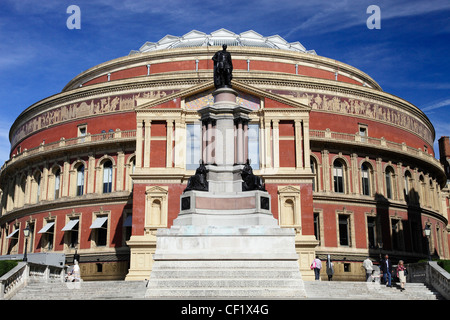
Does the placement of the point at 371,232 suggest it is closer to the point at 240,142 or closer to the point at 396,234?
the point at 396,234

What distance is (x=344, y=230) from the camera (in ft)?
159

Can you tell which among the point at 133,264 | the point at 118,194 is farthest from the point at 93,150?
the point at 133,264

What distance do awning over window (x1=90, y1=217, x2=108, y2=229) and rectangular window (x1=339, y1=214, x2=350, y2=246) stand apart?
2065 cm

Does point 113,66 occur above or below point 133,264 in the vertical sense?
above

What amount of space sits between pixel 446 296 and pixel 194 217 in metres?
12.2

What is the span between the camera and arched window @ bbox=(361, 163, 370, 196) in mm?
50500

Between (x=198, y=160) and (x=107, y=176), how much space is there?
43.0 ft

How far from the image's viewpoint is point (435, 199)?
5903cm

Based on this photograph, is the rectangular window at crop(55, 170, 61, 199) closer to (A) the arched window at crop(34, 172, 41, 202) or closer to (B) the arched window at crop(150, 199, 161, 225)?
(A) the arched window at crop(34, 172, 41, 202)

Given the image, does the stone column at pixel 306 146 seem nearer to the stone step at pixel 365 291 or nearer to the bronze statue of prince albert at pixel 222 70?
the stone step at pixel 365 291

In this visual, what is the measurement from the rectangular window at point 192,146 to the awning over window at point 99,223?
11516 millimetres

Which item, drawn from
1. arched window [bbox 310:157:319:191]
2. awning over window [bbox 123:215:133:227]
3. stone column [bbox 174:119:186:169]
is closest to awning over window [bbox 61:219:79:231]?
awning over window [bbox 123:215:133:227]
